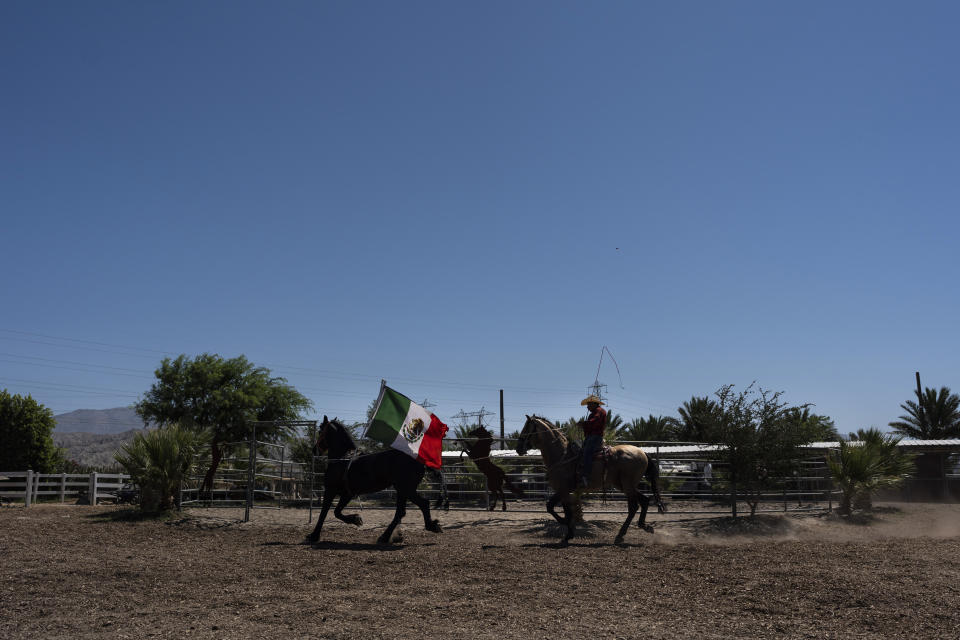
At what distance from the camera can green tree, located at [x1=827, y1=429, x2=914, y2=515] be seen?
1773 cm

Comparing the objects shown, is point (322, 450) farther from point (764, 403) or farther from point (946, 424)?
point (946, 424)

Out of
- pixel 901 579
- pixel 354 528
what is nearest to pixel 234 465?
pixel 354 528

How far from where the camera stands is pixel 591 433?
44.5 feet

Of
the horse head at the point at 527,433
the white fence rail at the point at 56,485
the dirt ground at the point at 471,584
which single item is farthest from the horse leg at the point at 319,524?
the white fence rail at the point at 56,485

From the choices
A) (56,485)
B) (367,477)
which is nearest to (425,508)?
(367,477)

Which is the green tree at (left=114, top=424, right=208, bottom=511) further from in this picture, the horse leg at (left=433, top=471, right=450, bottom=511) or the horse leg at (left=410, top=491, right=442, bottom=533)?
the horse leg at (left=410, top=491, right=442, bottom=533)

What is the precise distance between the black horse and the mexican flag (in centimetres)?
22

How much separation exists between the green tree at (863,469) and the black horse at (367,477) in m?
11.2

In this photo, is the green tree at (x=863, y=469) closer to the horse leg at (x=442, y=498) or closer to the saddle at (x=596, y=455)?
the saddle at (x=596, y=455)

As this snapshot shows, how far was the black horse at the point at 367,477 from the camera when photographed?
42.4ft

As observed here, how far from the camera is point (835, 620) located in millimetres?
6754

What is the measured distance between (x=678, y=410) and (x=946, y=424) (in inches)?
607

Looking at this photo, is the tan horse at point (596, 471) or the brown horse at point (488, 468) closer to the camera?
the tan horse at point (596, 471)

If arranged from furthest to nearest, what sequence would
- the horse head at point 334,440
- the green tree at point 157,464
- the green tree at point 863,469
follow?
the green tree at point 863,469 → the green tree at point 157,464 → the horse head at point 334,440
